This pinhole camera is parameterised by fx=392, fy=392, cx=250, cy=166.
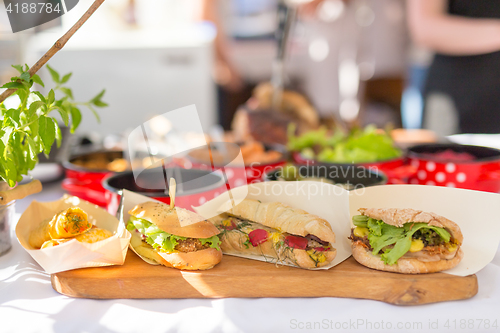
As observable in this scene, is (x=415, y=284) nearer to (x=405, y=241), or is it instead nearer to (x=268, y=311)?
(x=405, y=241)

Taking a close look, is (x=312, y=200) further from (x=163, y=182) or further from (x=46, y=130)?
(x=46, y=130)

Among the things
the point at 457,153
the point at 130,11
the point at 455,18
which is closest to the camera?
the point at 457,153

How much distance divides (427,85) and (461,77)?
257 millimetres

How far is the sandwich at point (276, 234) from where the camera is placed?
1.03 meters

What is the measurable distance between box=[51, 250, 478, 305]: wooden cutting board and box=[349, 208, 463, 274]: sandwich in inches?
1.1

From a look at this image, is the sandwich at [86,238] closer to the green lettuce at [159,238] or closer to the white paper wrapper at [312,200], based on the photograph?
the green lettuce at [159,238]

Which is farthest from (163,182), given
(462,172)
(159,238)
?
(462,172)

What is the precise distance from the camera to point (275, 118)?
2.48m

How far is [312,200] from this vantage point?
1191 mm

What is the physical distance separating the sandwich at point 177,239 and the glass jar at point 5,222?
1.25ft

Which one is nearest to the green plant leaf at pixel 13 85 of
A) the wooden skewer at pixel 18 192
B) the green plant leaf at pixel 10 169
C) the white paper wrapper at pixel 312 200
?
the green plant leaf at pixel 10 169

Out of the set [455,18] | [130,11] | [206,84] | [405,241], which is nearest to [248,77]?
[206,84]

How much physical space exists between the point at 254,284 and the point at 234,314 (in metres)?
0.10

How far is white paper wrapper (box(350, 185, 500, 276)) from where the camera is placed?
1056 millimetres
